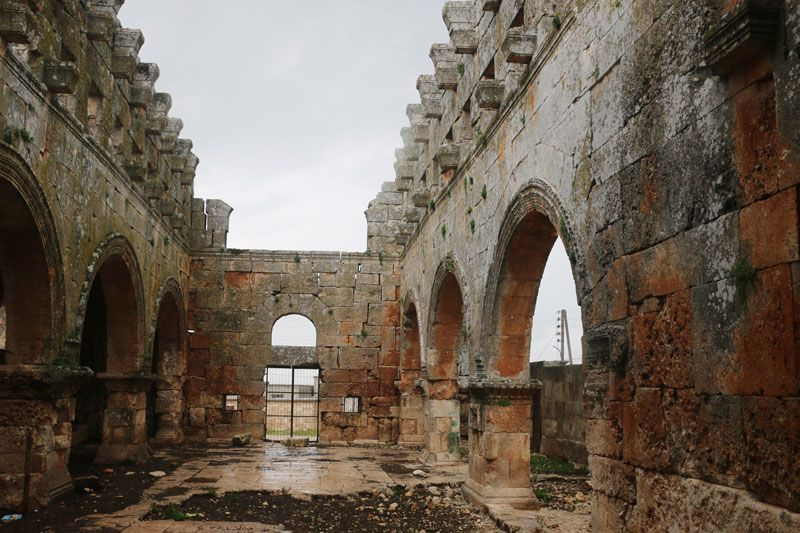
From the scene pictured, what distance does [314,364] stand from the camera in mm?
19016

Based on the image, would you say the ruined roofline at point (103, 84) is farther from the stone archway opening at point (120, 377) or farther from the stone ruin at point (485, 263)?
the stone archway opening at point (120, 377)

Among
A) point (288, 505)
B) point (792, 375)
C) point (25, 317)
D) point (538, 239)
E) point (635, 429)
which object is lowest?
point (288, 505)

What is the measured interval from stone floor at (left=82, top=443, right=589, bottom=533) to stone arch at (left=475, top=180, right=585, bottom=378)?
180cm

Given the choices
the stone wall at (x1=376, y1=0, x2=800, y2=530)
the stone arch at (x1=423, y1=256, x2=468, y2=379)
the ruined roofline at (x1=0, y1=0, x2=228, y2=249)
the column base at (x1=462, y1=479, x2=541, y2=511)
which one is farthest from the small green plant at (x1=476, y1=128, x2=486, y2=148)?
the ruined roofline at (x1=0, y1=0, x2=228, y2=249)

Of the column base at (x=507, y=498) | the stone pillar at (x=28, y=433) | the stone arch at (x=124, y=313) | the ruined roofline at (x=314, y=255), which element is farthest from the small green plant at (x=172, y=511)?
the ruined roofline at (x=314, y=255)

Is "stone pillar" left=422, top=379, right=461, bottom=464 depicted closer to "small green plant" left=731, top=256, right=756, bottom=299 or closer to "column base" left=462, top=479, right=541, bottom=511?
"column base" left=462, top=479, right=541, bottom=511

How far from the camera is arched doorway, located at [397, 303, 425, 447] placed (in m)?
17.8

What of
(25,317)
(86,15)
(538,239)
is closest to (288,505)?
(25,317)

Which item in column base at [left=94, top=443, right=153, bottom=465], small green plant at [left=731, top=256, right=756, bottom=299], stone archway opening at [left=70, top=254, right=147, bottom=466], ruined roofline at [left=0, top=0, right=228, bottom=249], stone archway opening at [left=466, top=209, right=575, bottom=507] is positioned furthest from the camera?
stone archway opening at [left=70, top=254, right=147, bottom=466]

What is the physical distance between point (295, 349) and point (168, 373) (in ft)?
10.1

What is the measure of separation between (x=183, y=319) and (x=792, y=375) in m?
16.2

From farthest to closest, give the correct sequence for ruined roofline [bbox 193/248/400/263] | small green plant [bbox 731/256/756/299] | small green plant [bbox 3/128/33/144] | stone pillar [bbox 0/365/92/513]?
ruined roofline [bbox 193/248/400/263] < stone pillar [bbox 0/365/92/513] < small green plant [bbox 3/128/33/144] < small green plant [bbox 731/256/756/299]

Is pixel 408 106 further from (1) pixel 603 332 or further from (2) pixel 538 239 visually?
(1) pixel 603 332

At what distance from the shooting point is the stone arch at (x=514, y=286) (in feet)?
27.9
